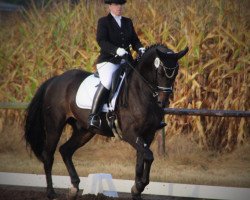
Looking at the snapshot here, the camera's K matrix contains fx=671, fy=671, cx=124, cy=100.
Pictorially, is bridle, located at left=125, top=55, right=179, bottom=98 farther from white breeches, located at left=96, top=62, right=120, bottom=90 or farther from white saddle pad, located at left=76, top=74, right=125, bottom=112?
white saddle pad, located at left=76, top=74, right=125, bottom=112

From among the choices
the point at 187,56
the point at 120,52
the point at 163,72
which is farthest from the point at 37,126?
the point at 187,56

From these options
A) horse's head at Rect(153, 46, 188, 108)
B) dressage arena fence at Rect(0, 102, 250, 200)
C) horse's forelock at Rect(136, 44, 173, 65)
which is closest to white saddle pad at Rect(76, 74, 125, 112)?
horse's forelock at Rect(136, 44, 173, 65)

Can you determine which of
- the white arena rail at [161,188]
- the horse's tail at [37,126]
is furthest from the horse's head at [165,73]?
the horse's tail at [37,126]

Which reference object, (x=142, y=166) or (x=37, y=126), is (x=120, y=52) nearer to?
(x=142, y=166)

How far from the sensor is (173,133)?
11.9 meters

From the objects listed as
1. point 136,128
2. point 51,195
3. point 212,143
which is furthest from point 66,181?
point 212,143

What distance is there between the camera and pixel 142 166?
303 inches

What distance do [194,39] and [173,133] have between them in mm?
1734

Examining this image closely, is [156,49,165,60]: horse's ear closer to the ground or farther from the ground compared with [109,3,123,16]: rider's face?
closer to the ground

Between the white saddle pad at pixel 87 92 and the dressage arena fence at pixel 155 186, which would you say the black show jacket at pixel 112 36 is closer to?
the white saddle pad at pixel 87 92

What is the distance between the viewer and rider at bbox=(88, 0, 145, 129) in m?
8.10

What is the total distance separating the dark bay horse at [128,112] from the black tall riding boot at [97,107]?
0.13 m

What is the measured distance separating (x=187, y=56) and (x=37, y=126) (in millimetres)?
3762

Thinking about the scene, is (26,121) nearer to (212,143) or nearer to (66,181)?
(66,181)
